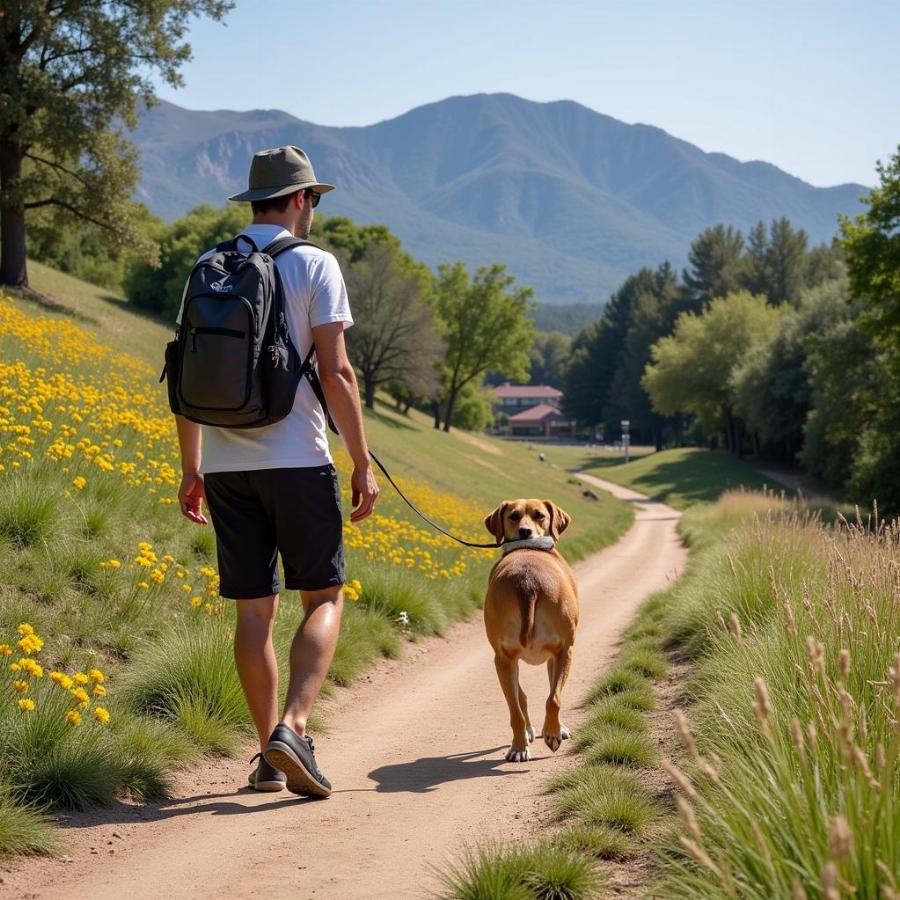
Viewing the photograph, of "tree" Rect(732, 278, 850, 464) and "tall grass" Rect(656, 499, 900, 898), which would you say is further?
"tree" Rect(732, 278, 850, 464)

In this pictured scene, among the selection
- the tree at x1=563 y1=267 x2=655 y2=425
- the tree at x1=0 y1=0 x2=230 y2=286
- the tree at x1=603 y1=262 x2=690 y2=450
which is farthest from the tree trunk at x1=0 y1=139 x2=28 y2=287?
the tree at x1=563 y1=267 x2=655 y2=425

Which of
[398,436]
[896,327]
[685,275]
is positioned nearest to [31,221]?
[398,436]

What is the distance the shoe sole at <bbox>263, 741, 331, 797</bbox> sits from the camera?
4.97 metres

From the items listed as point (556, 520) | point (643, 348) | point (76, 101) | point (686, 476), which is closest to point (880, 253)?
point (76, 101)

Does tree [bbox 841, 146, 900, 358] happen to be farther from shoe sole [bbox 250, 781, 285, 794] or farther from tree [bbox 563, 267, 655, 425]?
tree [bbox 563, 267, 655, 425]

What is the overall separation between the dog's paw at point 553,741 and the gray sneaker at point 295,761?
1577 millimetres

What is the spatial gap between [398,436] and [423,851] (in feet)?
139

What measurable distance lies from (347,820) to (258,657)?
2.88ft

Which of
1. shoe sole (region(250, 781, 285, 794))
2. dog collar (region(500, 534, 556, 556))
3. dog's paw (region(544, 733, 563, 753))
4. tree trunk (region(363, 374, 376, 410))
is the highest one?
dog collar (region(500, 534, 556, 556))

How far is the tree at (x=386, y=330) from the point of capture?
184 feet

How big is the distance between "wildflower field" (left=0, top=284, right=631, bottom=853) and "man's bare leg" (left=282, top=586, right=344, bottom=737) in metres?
0.82

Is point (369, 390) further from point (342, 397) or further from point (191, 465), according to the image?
point (342, 397)

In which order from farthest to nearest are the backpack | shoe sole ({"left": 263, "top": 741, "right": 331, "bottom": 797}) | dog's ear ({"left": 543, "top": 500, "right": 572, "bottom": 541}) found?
1. dog's ear ({"left": 543, "top": 500, "right": 572, "bottom": 541})
2. shoe sole ({"left": 263, "top": 741, "right": 331, "bottom": 797})
3. the backpack

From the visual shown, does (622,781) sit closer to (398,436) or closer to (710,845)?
(710,845)
